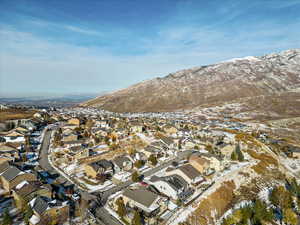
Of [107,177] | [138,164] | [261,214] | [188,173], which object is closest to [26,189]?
[107,177]

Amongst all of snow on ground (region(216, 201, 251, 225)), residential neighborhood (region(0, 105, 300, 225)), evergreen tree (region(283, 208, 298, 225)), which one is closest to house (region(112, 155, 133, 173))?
residential neighborhood (region(0, 105, 300, 225))

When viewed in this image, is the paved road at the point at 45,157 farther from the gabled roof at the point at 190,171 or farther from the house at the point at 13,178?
the gabled roof at the point at 190,171

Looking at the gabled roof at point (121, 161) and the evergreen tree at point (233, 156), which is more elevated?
the gabled roof at point (121, 161)

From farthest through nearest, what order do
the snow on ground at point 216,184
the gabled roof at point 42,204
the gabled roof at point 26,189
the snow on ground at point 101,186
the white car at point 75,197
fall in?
the snow on ground at point 101,186, the white car at point 75,197, the gabled roof at point 26,189, the snow on ground at point 216,184, the gabled roof at point 42,204

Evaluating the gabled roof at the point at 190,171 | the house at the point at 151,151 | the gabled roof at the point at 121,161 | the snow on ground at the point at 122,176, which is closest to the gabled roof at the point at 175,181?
the gabled roof at the point at 190,171

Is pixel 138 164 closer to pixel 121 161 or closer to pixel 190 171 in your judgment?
pixel 121 161

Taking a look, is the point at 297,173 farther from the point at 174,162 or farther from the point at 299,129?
the point at 299,129
